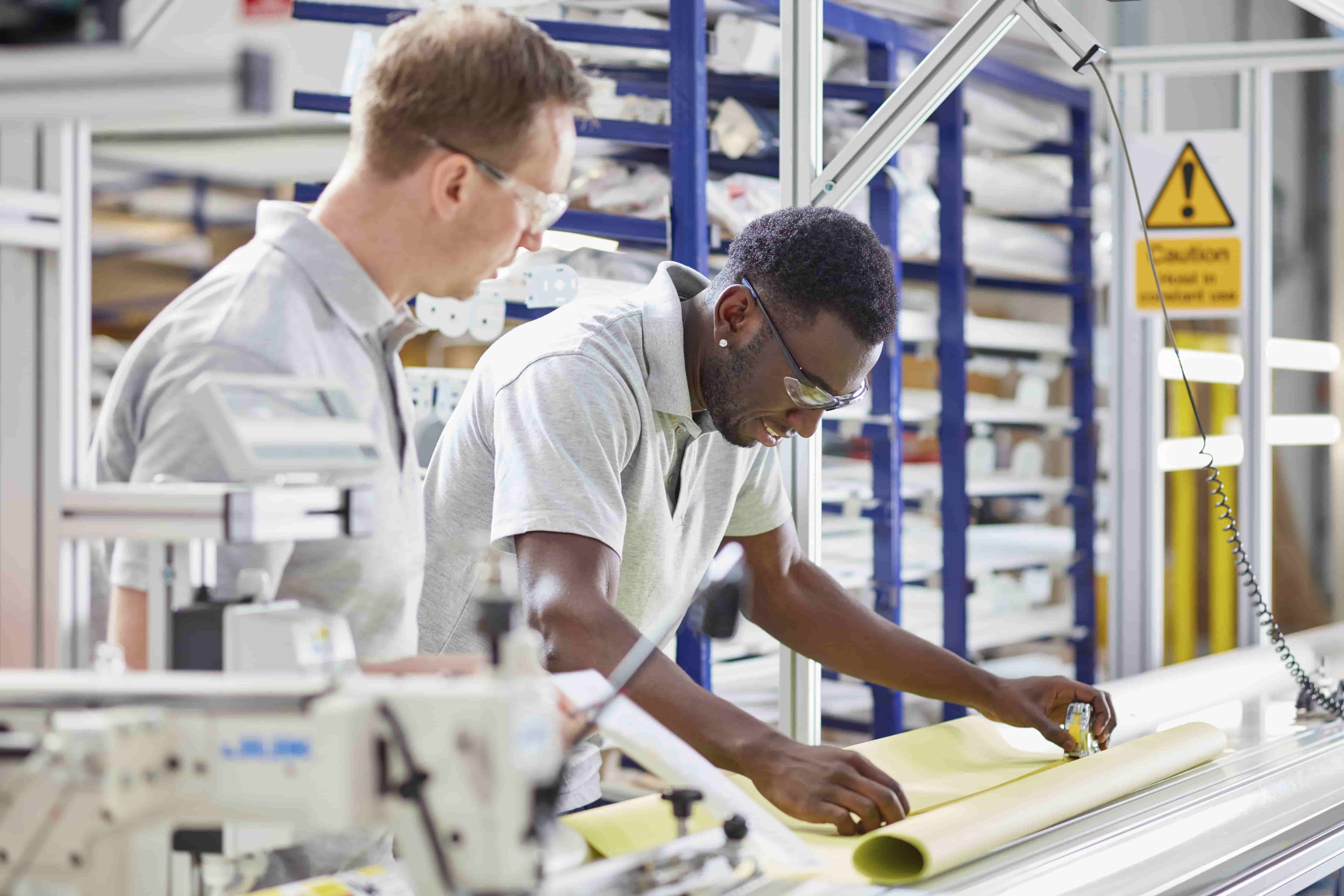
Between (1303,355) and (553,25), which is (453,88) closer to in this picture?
(553,25)

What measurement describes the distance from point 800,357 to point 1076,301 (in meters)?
3.49

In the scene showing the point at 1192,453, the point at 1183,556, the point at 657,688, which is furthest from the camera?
the point at 1183,556

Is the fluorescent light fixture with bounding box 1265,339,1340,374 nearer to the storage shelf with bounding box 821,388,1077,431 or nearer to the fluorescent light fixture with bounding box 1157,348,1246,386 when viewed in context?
the fluorescent light fixture with bounding box 1157,348,1246,386

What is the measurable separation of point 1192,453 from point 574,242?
2.11 metres

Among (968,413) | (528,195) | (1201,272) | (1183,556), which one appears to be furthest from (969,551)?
(528,195)

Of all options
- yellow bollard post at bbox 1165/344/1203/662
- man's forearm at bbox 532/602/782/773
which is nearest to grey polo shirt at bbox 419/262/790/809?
man's forearm at bbox 532/602/782/773

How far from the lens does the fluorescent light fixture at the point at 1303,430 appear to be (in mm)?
4285

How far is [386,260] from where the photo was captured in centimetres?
138

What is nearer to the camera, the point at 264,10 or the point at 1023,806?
the point at 264,10

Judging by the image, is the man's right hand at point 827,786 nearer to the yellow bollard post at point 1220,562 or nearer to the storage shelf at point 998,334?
the storage shelf at point 998,334

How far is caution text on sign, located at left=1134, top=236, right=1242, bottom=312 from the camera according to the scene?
359 cm

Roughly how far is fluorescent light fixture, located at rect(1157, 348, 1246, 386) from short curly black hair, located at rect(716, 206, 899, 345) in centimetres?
236

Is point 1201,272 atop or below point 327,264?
atop

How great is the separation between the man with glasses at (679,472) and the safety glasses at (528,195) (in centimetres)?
42
